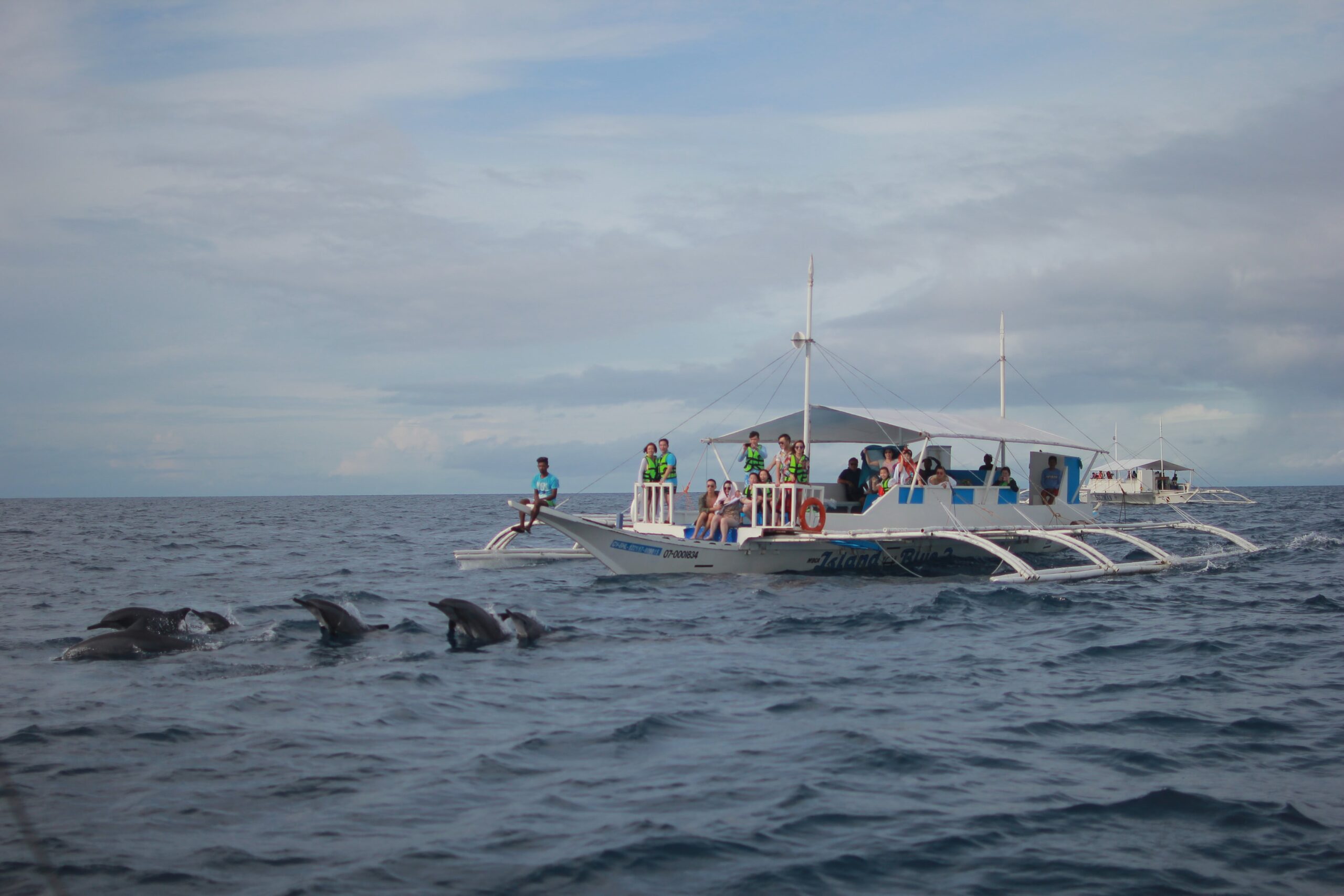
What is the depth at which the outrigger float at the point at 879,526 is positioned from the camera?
762 inches

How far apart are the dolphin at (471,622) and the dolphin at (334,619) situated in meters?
1.13

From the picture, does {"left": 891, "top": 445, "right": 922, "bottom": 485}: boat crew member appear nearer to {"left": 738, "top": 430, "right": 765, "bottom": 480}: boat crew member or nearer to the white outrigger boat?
{"left": 738, "top": 430, "right": 765, "bottom": 480}: boat crew member

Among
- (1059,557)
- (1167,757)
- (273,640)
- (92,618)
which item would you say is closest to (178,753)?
(273,640)

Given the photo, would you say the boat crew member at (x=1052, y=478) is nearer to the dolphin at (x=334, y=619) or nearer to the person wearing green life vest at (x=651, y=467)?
the person wearing green life vest at (x=651, y=467)

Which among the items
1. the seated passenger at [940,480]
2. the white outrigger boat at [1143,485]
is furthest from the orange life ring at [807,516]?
the white outrigger boat at [1143,485]

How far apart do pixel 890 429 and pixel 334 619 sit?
1472cm

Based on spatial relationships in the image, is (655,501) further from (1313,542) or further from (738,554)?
(1313,542)

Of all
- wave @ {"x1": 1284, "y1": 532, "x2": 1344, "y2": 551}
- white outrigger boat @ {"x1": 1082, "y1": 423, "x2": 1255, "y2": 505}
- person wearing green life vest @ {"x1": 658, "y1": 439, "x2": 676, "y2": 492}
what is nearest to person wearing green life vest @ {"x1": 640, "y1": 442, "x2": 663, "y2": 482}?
person wearing green life vest @ {"x1": 658, "y1": 439, "x2": 676, "y2": 492}

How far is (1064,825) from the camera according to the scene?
6.45 metres

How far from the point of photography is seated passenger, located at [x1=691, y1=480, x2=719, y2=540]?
2033cm

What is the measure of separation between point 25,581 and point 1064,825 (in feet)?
70.7

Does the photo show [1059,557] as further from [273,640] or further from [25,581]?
[25,581]

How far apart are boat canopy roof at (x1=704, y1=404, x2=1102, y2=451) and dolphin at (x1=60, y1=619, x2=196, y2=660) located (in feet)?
44.5

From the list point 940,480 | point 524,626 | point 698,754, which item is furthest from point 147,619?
point 940,480
